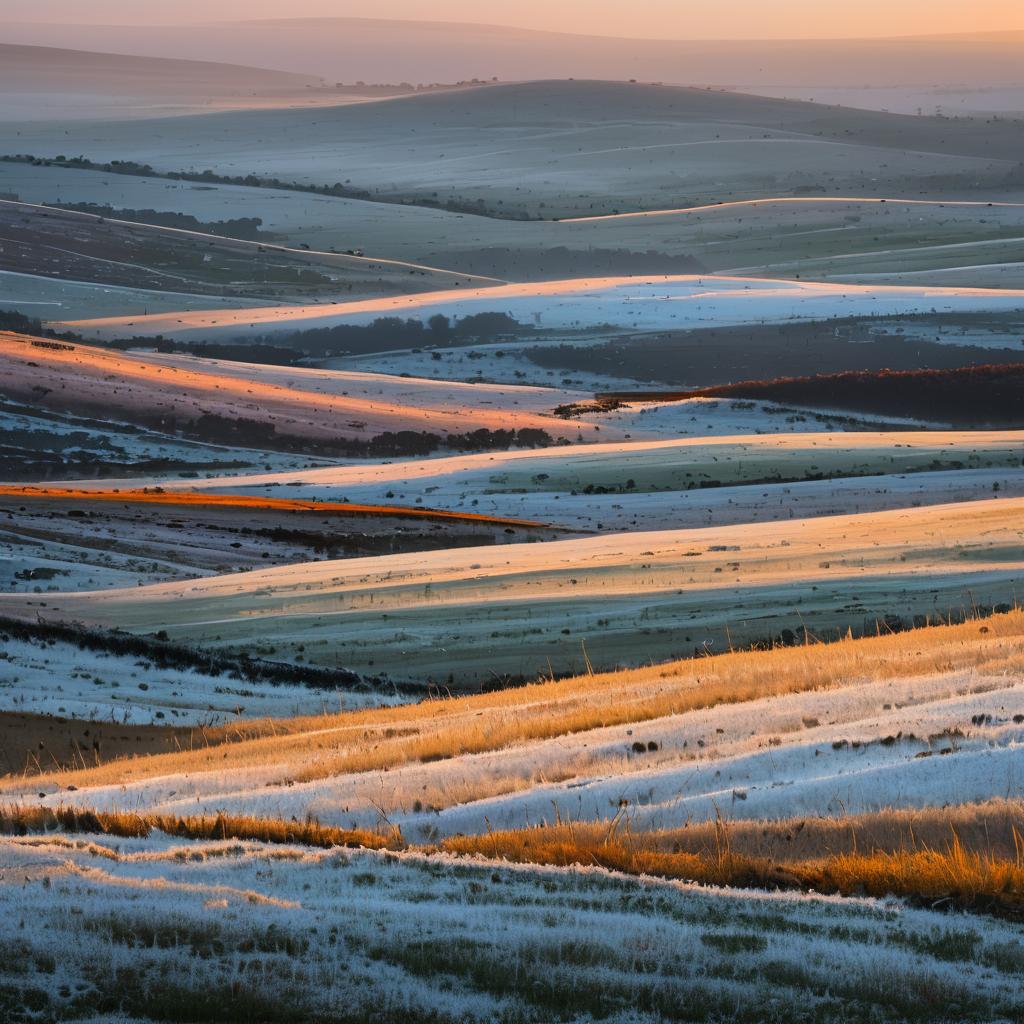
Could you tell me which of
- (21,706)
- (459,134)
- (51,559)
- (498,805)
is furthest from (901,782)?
(459,134)

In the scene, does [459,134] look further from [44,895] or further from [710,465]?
[44,895]

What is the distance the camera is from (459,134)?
15575 centimetres

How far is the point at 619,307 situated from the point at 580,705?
59737mm

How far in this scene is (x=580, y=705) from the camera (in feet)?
48.4

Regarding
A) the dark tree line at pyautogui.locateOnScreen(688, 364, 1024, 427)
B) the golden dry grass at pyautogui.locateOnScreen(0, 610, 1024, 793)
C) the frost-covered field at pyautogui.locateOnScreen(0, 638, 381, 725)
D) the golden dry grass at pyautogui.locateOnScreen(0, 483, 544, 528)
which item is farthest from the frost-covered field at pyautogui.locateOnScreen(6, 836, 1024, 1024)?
the dark tree line at pyautogui.locateOnScreen(688, 364, 1024, 427)

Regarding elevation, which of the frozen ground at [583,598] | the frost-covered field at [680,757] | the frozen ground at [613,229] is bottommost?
the frozen ground at [583,598]

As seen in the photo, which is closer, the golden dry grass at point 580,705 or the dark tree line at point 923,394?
the golden dry grass at point 580,705

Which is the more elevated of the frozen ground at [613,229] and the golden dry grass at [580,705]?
the frozen ground at [613,229]

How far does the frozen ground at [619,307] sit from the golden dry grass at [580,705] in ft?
177

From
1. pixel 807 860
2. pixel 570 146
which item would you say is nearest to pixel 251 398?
pixel 807 860

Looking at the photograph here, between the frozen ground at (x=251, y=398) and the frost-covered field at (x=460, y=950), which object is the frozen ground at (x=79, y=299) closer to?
the frozen ground at (x=251, y=398)

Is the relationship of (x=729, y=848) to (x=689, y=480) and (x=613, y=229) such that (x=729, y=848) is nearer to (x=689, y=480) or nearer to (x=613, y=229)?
(x=689, y=480)

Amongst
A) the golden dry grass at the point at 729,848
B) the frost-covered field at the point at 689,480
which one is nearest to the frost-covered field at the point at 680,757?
the golden dry grass at the point at 729,848

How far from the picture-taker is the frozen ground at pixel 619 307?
70000 mm
